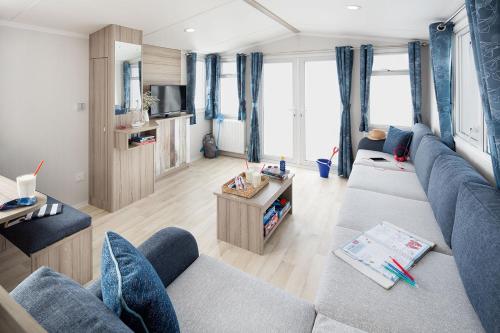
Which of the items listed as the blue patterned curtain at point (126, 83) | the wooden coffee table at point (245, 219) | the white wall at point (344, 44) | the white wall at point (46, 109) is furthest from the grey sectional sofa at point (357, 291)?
the white wall at point (344, 44)

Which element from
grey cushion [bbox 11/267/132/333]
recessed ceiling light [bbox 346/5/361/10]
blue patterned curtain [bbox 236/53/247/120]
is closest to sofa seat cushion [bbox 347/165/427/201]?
recessed ceiling light [bbox 346/5/361/10]

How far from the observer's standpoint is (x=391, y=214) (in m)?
2.22

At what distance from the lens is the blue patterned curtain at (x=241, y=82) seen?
5.55 m

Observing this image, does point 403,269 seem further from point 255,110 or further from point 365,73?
point 255,110

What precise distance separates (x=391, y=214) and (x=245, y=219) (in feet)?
3.90

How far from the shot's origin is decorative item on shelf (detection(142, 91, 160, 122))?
4.12 metres

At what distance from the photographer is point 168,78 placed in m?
5.00

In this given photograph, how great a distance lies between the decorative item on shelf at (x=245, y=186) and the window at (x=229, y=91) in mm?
3382

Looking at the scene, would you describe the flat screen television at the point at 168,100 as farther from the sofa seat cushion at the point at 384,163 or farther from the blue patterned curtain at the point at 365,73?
the sofa seat cushion at the point at 384,163

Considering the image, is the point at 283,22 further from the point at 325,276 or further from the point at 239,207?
the point at 325,276

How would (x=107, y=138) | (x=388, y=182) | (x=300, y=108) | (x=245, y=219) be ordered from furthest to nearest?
(x=300, y=108) → (x=107, y=138) → (x=388, y=182) → (x=245, y=219)

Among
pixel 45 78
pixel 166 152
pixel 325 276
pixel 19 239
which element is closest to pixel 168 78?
pixel 166 152

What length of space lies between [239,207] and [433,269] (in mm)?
1556

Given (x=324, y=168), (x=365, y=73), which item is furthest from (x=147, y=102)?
(x=365, y=73)
